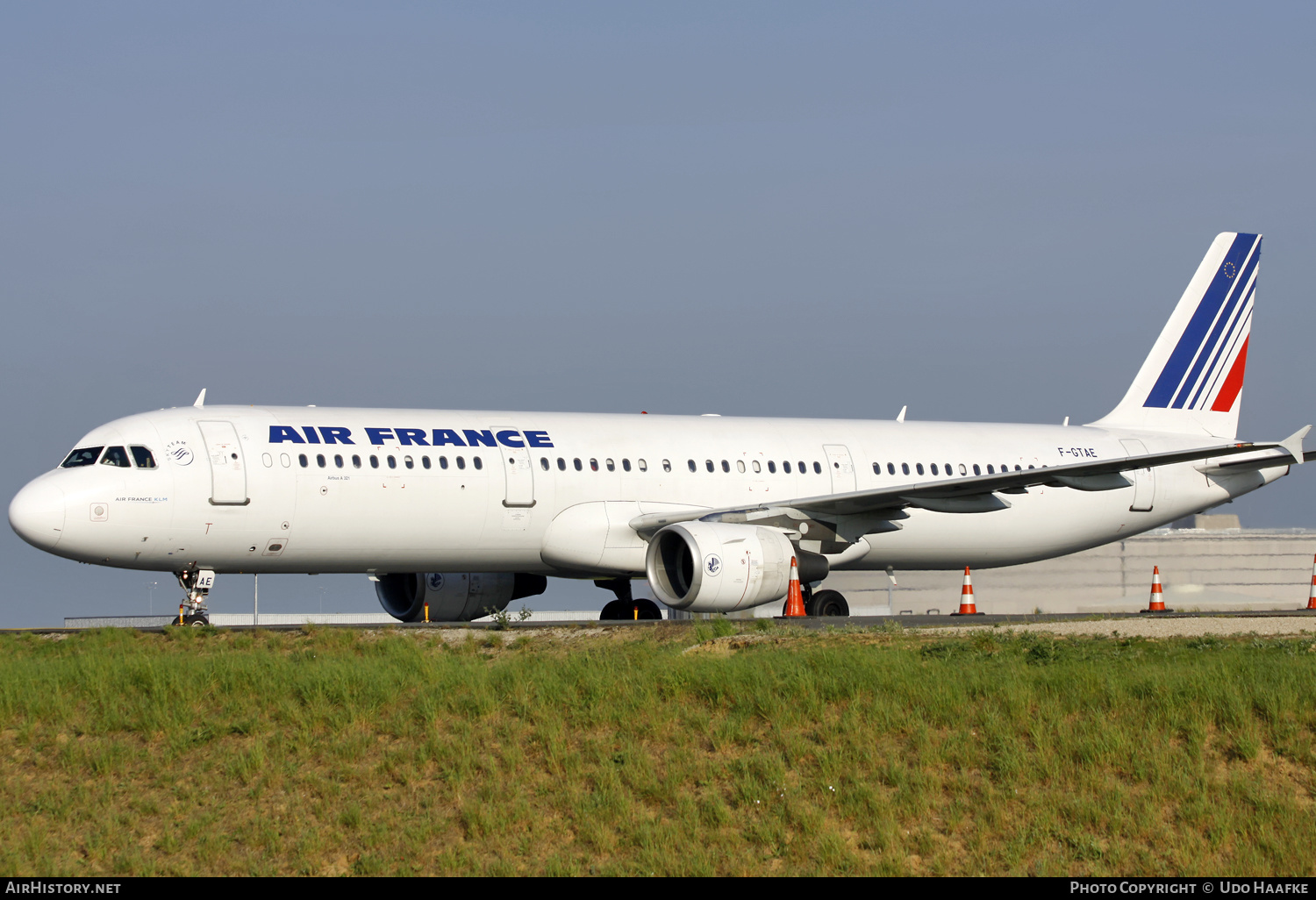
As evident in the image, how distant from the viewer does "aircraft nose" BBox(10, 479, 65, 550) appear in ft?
62.3

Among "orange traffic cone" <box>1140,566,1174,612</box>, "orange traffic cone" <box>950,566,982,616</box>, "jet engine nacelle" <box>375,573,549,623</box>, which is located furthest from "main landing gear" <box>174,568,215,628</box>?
"orange traffic cone" <box>1140,566,1174,612</box>

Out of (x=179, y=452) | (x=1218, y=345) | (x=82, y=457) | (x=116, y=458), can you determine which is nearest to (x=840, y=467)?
(x=1218, y=345)

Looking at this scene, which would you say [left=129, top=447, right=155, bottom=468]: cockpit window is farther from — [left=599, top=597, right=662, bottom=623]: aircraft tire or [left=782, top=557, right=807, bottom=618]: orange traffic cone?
[left=782, top=557, right=807, bottom=618]: orange traffic cone

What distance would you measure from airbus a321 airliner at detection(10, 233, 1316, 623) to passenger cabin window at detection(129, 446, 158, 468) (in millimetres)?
21

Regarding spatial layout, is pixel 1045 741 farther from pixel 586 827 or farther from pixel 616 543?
pixel 616 543

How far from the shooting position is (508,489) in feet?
72.3

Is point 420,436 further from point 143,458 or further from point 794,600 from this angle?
point 794,600

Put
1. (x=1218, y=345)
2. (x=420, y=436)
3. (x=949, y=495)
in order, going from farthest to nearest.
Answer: (x=1218, y=345), (x=949, y=495), (x=420, y=436)

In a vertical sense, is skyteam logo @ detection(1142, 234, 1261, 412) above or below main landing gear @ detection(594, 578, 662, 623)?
above

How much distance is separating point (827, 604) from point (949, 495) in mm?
3144

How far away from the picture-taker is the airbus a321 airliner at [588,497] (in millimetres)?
19953

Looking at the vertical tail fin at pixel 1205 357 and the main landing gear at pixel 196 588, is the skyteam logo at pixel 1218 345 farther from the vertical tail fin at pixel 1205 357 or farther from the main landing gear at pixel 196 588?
the main landing gear at pixel 196 588

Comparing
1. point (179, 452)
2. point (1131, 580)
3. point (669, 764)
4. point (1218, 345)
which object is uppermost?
point (1218, 345)

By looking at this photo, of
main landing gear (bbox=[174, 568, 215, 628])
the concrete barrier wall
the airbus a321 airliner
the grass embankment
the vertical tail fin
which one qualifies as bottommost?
the grass embankment
